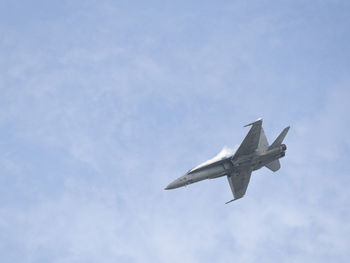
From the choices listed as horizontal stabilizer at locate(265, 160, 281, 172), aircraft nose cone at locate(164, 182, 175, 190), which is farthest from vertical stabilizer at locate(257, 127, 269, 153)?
aircraft nose cone at locate(164, 182, 175, 190)

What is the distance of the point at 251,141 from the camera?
84250 millimetres

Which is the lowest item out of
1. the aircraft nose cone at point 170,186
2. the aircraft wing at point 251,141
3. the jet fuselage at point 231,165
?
the aircraft nose cone at point 170,186

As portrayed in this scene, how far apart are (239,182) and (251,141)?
8883 mm

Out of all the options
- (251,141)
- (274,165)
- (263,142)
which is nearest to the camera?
(251,141)

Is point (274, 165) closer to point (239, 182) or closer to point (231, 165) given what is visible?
point (239, 182)

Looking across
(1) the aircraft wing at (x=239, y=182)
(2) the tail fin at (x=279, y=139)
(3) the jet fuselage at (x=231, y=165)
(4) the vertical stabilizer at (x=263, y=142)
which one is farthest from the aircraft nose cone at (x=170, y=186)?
(2) the tail fin at (x=279, y=139)

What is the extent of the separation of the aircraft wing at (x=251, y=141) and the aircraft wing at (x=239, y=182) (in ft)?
14.6

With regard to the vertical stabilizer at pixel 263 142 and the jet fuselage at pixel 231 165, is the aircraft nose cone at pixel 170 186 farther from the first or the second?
the vertical stabilizer at pixel 263 142

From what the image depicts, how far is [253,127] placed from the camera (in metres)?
83.0

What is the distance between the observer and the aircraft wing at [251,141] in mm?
83000

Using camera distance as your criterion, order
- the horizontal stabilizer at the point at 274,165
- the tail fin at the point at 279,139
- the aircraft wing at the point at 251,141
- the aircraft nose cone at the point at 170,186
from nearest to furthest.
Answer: the aircraft nose cone at the point at 170,186, the aircraft wing at the point at 251,141, the tail fin at the point at 279,139, the horizontal stabilizer at the point at 274,165

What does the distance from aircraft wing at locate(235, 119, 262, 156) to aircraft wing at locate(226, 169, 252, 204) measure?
4452 mm

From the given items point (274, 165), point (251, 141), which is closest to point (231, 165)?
point (251, 141)

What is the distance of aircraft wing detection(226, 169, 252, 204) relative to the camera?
88.4 m
